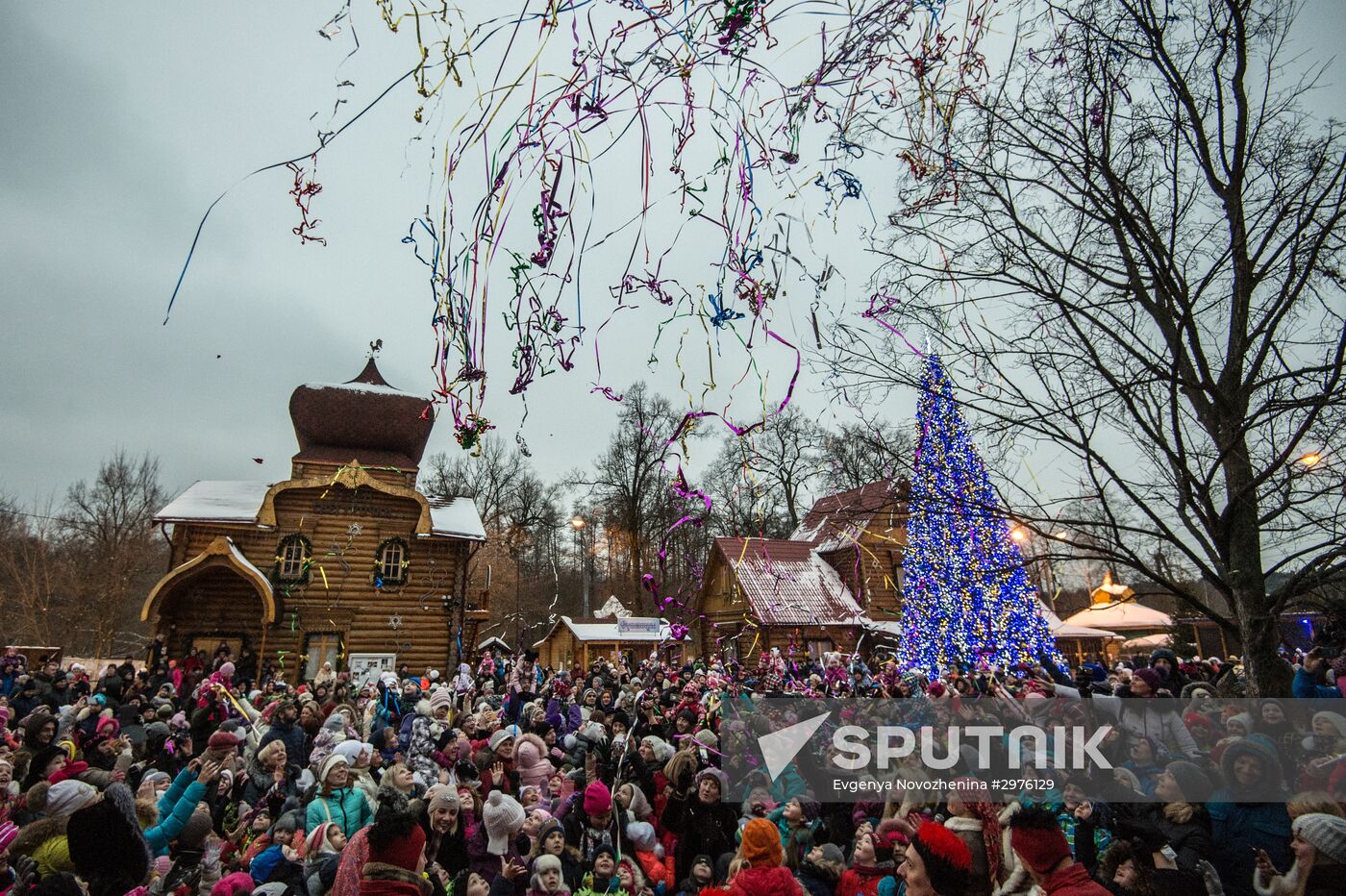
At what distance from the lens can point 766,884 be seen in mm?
3557

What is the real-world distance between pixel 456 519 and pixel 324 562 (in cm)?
404

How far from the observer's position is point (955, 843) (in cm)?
303

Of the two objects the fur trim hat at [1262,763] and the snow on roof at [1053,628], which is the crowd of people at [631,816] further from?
the snow on roof at [1053,628]

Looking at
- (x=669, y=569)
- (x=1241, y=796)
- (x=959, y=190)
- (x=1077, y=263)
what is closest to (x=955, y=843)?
(x=1241, y=796)

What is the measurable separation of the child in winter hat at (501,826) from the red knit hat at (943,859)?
306cm

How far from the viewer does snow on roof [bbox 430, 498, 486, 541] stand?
68.2 ft

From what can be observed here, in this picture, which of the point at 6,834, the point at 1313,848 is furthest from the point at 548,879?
the point at 1313,848

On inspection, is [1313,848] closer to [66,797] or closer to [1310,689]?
[1310,689]

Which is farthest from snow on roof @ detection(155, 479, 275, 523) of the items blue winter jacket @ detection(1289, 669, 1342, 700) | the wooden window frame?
blue winter jacket @ detection(1289, 669, 1342, 700)

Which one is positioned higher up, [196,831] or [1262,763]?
[1262,763]

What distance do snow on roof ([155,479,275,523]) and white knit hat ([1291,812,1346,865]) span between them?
22057 mm

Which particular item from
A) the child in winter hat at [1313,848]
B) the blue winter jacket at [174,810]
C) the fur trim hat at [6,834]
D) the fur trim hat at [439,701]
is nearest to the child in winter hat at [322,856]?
the blue winter jacket at [174,810]

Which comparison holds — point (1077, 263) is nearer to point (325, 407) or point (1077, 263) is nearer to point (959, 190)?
point (959, 190)

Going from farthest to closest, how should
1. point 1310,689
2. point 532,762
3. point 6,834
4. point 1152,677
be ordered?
1. point 1152,677
2. point 1310,689
3. point 532,762
4. point 6,834
